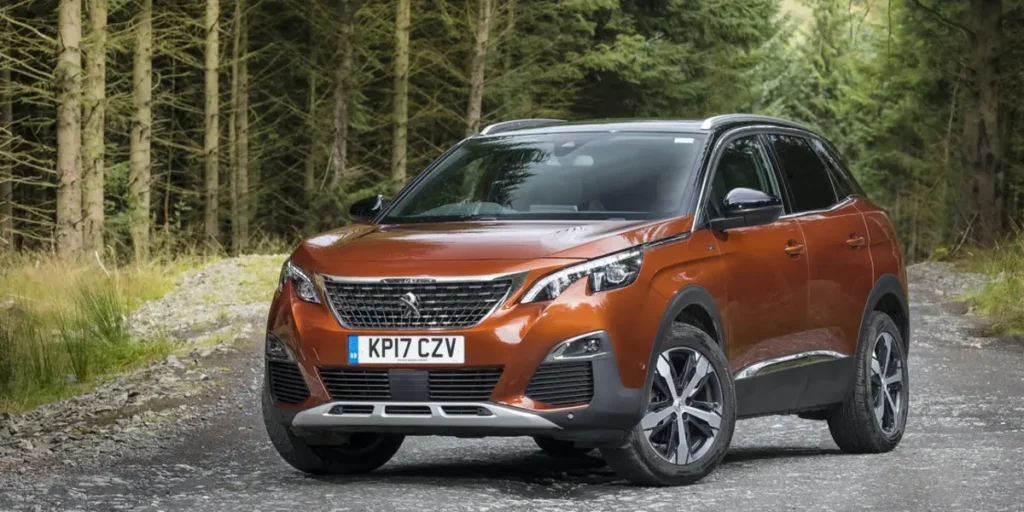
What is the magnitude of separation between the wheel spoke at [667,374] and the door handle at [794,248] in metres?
1.39

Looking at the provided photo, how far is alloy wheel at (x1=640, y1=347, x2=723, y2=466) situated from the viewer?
22.9 ft

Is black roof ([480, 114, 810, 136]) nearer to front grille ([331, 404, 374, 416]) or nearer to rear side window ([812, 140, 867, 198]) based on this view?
rear side window ([812, 140, 867, 198])

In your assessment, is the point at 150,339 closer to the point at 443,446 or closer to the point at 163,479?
the point at 443,446

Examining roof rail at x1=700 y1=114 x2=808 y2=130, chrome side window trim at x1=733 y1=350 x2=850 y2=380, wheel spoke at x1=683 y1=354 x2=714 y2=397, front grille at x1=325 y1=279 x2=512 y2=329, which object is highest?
roof rail at x1=700 y1=114 x2=808 y2=130

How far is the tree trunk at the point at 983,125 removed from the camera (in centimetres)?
2823

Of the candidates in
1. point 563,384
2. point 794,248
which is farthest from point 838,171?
point 563,384

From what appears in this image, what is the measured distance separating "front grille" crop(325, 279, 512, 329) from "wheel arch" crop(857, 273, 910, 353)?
3058mm

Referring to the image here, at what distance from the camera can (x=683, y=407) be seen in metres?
7.09

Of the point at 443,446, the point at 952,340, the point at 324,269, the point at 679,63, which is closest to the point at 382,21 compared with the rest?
the point at 679,63

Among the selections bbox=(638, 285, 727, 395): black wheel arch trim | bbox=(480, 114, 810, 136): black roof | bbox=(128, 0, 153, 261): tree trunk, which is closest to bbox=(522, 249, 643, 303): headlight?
bbox=(638, 285, 727, 395): black wheel arch trim

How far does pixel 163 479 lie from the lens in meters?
7.80

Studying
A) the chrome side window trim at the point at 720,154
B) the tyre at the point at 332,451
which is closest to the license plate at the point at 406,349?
the tyre at the point at 332,451

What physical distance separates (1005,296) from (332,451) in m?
12.5

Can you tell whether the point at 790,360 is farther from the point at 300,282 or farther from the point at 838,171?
the point at 300,282
